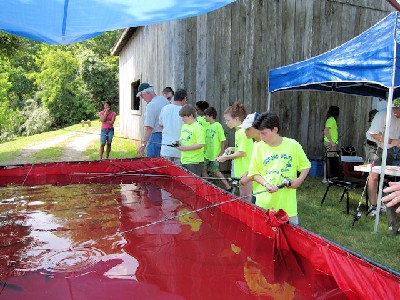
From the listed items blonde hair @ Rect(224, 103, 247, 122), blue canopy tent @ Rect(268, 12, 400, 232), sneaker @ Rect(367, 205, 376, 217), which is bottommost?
sneaker @ Rect(367, 205, 376, 217)

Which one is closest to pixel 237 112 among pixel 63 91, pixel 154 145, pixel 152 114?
pixel 152 114

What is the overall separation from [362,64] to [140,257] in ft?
11.7

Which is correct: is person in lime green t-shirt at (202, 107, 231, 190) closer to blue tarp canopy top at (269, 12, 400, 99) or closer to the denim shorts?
blue tarp canopy top at (269, 12, 400, 99)

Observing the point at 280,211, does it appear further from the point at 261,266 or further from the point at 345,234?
the point at 345,234

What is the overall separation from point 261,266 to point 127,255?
3.62 ft

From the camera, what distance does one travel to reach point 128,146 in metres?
12.9

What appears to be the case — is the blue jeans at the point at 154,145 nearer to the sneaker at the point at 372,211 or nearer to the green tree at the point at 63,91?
the sneaker at the point at 372,211

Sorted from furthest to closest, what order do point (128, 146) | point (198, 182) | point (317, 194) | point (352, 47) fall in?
1. point (128, 146)
2. point (317, 194)
3. point (352, 47)
4. point (198, 182)

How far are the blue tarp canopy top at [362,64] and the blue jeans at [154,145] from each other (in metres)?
2.36

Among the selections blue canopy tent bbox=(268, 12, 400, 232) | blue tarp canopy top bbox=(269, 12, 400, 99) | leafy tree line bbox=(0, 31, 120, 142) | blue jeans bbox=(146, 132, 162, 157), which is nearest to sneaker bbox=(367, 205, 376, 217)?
blue canopy tent bbox=(268, 12, 400, 232)

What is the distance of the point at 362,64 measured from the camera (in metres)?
4.87

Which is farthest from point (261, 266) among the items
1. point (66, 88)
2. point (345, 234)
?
point (66, 88)

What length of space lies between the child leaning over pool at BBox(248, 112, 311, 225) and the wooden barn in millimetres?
4761

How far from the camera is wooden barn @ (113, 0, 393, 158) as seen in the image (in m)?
7.91
